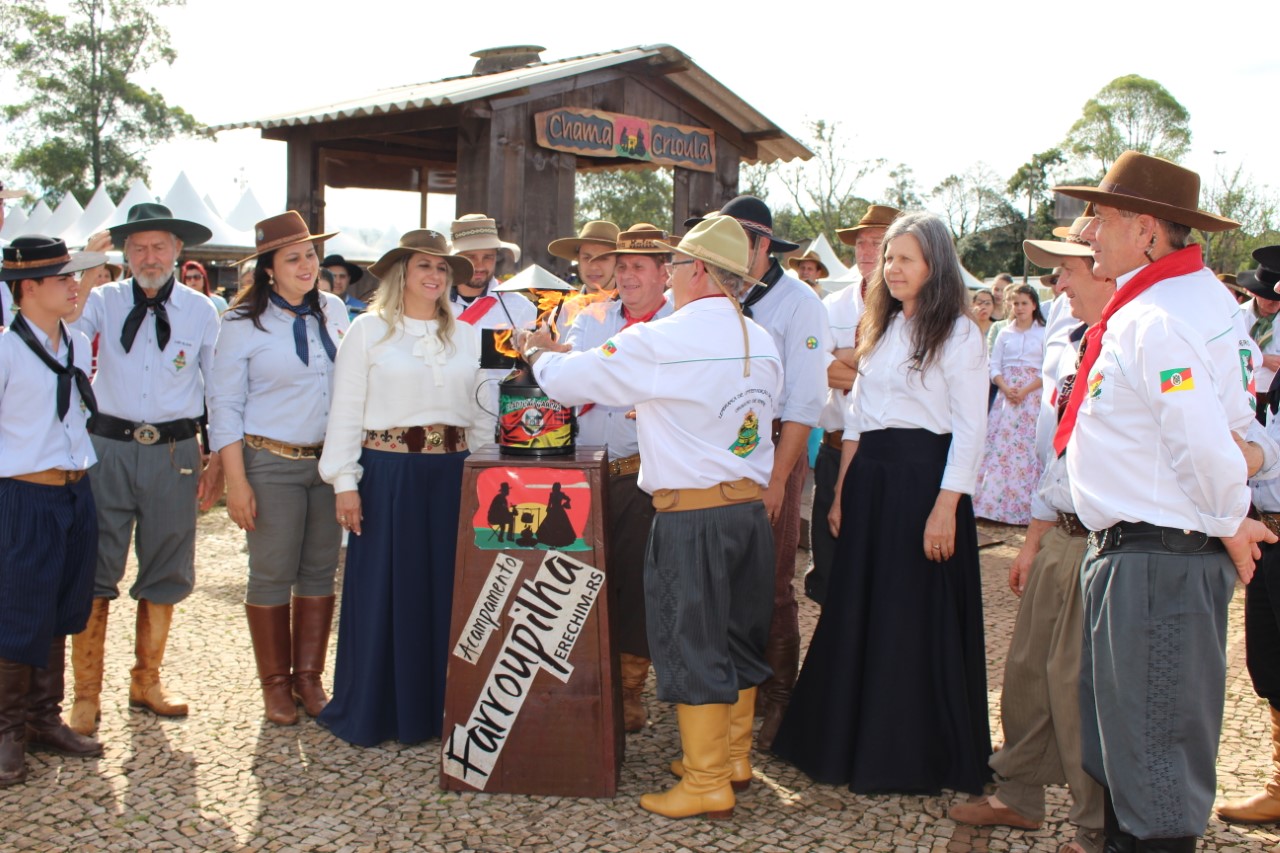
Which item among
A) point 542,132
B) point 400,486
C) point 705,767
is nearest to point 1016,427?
point 542,132

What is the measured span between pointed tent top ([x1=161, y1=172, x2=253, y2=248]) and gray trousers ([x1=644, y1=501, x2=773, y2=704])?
53.2ft

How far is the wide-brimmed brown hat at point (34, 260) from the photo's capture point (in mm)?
3760

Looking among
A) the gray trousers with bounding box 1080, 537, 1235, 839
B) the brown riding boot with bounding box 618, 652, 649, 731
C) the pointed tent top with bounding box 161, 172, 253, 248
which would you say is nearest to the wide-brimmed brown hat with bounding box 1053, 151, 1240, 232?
the gray trousers with bounding box 1080, 537, 1235, 839

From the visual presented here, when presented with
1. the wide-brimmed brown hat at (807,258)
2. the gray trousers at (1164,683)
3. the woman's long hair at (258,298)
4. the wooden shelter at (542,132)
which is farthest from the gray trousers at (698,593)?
the wide-brimmed brown hat at (807,258)

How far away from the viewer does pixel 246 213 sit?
67.4 ft

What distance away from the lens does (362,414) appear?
402 centimetres

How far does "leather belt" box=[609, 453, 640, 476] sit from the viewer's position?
4191 millimetres

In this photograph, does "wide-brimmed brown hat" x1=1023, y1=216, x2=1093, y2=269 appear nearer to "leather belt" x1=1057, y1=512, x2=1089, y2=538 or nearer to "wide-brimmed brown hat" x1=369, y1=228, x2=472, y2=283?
"leather belt" x1=1057, y1=512, x2=1089, y2=538

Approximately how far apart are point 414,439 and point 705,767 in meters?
1.65

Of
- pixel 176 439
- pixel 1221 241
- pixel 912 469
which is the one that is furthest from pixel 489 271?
pixel 1221 241

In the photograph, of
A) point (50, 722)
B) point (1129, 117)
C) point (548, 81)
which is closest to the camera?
point (50, 722)

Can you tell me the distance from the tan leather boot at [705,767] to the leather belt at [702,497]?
667mm

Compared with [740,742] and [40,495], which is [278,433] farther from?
[740,742]

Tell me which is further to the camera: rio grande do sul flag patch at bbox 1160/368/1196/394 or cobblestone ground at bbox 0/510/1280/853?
cobblestone ground at bbox 0/510/1280/853
